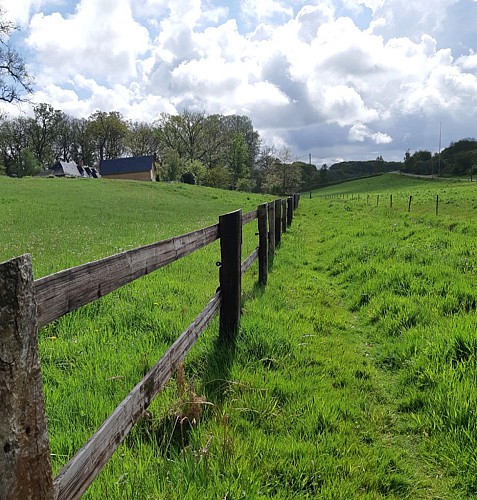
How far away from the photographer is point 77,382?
3.26 meters

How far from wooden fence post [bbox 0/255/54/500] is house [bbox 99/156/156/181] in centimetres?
8035

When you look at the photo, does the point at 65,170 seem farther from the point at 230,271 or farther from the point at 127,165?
the point at 230,271

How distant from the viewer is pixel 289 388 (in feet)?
11.4

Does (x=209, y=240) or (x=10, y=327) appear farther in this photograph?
(x=209, y=240)

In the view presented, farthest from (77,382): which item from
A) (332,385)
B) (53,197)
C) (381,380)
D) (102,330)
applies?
(53,197)

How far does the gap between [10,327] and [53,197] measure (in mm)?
31291

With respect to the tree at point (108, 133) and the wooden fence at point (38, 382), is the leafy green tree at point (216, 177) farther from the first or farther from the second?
the wooden fence at point (38, 382)

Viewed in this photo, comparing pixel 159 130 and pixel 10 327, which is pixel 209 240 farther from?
pixel 159 130

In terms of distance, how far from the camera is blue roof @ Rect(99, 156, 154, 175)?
262 feet

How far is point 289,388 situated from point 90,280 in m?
2.35

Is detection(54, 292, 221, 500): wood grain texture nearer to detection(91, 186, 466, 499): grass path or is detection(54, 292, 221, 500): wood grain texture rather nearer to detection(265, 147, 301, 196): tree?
detection(91, 186, 466, 499): grass path

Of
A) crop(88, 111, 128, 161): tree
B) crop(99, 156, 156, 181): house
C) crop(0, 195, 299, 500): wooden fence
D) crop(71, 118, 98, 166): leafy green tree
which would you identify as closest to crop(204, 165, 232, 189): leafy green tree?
crop(99, 156, 156, 181): house

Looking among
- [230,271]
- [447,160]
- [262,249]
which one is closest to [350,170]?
[447,160]

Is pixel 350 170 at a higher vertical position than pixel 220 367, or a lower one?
higher
